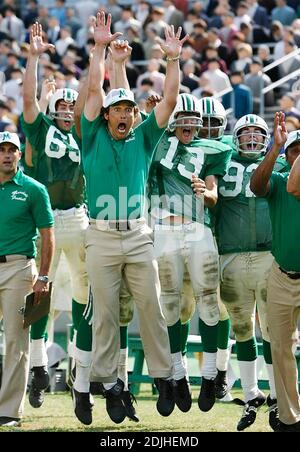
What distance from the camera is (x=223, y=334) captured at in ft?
33.5

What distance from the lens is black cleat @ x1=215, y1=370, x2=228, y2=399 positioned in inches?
396

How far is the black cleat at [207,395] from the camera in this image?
943 centimetres

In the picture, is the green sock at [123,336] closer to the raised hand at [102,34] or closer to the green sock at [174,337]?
the green sock at [174,337]

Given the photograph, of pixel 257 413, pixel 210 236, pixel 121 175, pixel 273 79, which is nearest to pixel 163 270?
pixel 210 236

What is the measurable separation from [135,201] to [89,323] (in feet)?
3.95

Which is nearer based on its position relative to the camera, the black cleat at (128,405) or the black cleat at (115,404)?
the black cleat at (115,404)

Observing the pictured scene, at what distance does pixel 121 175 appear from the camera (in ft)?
Answer: 28.5

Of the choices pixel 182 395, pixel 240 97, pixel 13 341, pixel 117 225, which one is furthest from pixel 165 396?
pixel 240 97

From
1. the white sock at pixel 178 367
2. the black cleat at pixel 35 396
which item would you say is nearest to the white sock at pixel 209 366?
the white sock at pixel 178 367

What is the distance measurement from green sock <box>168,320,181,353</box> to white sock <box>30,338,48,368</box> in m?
1.28

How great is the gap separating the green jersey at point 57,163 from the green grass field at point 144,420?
174 cm

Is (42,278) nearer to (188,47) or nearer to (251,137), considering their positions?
(251,137)

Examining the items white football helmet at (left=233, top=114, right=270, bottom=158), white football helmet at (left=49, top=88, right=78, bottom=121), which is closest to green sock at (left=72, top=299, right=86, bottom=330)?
white football helmet at (left=49, top=88, right=78, bottom=121)

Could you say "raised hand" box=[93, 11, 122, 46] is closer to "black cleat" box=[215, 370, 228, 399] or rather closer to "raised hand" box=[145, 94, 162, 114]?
"raised hand" box=[145, 94, 162, 114]
